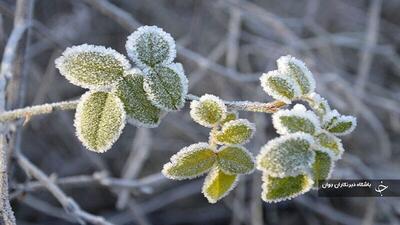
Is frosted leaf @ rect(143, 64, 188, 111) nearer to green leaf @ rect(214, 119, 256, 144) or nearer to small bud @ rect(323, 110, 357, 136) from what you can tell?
green leaf @ rect(214, 119, 256, 144)

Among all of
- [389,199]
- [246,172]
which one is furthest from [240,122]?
[389,199]

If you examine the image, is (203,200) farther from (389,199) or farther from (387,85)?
(387,85)

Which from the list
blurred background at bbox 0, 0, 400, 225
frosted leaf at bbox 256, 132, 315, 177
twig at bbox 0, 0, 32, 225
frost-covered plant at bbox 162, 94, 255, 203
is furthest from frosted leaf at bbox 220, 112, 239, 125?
blurred background at bbox 0, 0, 400, 225

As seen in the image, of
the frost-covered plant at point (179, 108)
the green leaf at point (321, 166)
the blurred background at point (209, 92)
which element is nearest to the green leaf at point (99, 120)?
the frost-covered plant at point (179, 108)

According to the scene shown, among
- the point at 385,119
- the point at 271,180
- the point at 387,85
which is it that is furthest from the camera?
the point at 387,85

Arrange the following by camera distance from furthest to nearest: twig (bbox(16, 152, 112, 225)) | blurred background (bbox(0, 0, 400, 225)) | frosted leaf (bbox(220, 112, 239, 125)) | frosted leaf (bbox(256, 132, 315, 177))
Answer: blurred background (bbox(0, 0, 400, 225)) < twig (bbox(16, 152, 112, 225)) < frosted leaf (bbox(220, 112, 239, 125)) < frosted leaf (bbox(256, 132, 315, 177))

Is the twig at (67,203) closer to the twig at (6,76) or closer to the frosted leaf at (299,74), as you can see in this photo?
the twig at (6,76)

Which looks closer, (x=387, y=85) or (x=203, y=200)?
(x=203, y=200)
